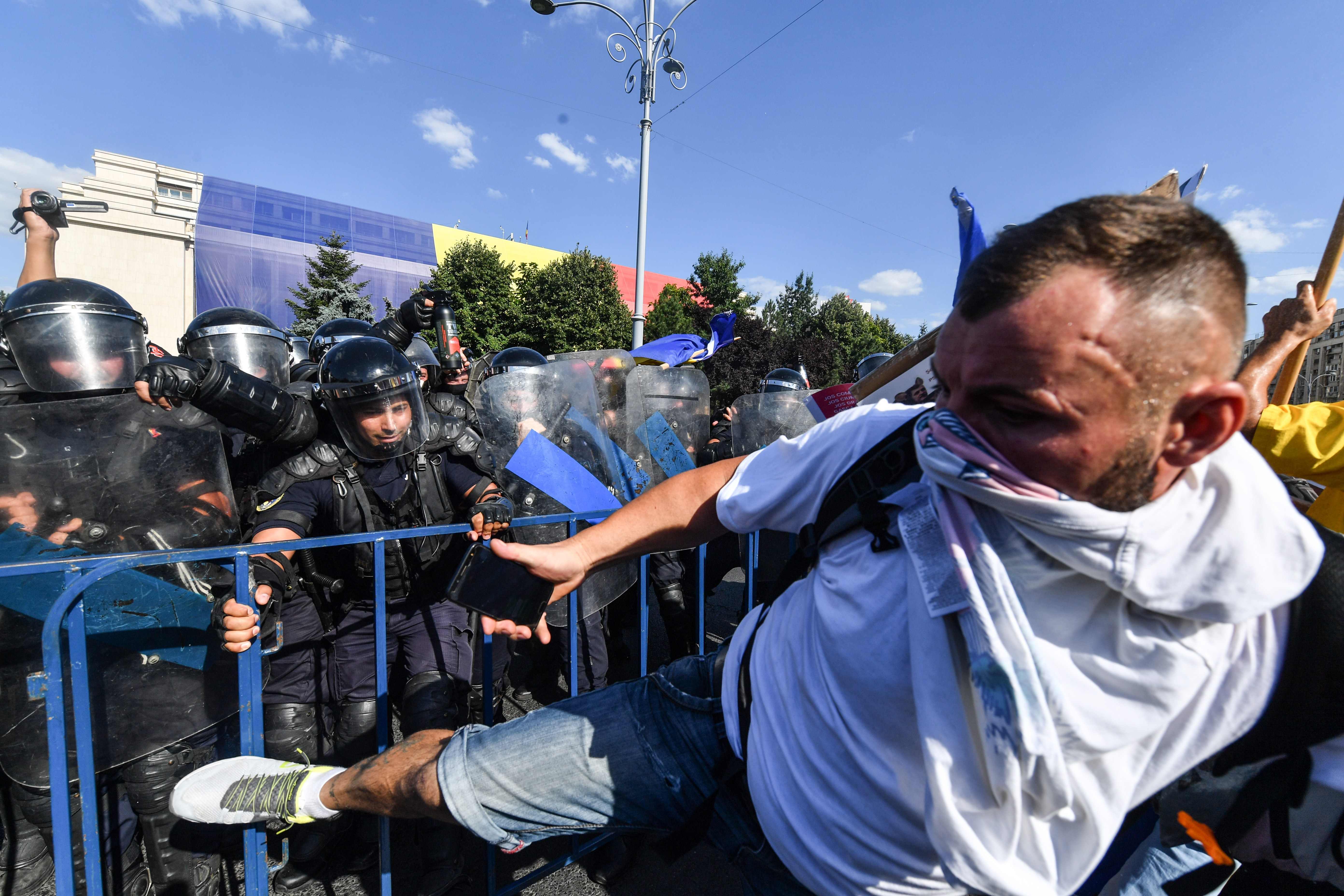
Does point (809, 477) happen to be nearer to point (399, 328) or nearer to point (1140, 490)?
point (1140, 490)

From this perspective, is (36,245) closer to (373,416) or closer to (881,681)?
(373,416)

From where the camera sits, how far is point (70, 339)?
8.22 feet

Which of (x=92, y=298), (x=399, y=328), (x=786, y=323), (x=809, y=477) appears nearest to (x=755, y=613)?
(x=809, y=477)

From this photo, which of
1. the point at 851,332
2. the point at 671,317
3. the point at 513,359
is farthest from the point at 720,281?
the point at 513,359

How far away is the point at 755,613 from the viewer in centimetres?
134

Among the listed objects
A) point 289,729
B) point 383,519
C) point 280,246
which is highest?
point 280,246

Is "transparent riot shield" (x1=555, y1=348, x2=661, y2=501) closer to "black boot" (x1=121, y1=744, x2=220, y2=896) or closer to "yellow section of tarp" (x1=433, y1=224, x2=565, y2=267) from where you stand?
"black boot" (x1=121, y1=744, x2=220, y2=896)

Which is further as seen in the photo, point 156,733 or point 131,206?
point 131,206

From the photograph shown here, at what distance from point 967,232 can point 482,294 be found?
2641 cm

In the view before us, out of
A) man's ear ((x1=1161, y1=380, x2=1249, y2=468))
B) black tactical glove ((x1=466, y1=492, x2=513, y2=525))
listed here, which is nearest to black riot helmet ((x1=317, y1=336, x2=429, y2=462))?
black tactical glove ((x1=466, y1=492, x2=513, y2=525))

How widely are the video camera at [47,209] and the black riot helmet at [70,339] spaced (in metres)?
1.07

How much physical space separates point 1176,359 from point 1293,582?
0.29 meters

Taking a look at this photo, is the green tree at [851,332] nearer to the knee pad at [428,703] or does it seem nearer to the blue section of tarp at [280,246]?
the blue section of tarp at [280,246]

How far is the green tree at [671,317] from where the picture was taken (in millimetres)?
23922
